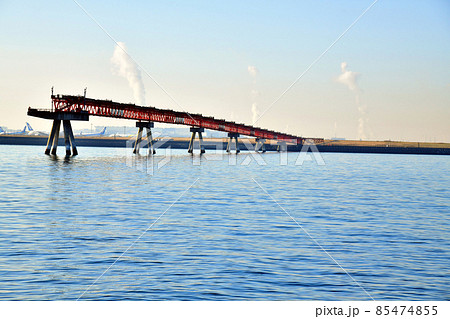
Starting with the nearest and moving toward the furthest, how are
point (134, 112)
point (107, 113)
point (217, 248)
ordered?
point (217, 248) < point (107, 113) < point (134, 112)

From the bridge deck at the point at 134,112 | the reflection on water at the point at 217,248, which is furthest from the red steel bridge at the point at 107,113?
the reflection on water at the point at 217,248

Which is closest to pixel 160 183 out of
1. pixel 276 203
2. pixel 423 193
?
pixel 276 203

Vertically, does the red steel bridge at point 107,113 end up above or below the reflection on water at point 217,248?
above

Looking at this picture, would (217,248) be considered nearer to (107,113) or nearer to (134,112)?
(107,113)

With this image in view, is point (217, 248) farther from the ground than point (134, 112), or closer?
closer

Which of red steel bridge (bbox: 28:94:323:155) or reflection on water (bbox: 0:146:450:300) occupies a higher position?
red steel bridge (bbox: 28:94:323:155)

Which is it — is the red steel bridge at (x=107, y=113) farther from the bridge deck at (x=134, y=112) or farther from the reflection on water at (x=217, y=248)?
the reflection on water at (x=217, y=248)

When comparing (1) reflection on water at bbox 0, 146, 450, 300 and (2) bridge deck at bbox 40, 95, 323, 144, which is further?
(2) bridge deck at bbox 40, 95, 323, 144

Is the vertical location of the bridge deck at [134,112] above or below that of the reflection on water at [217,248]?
above

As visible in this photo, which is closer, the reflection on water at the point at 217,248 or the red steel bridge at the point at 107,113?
the reflection on water at the point at 217,248

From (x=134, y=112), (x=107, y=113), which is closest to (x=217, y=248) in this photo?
(x=107, y=113)

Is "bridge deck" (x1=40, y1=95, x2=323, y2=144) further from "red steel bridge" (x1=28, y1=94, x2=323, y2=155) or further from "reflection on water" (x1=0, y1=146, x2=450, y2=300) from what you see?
"reflection on water" (x1=0, y1=146, x2=450, y2=300)

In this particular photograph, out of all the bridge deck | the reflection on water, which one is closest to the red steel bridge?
the bridge deck
